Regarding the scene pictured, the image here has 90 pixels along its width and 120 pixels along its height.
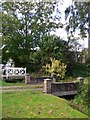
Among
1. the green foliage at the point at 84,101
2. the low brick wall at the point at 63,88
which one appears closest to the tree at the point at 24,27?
the low brick wall at the point at 63,88

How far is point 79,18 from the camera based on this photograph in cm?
1803

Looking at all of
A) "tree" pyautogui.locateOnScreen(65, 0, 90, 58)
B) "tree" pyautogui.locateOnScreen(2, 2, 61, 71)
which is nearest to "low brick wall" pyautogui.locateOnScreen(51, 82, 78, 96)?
"tree" pyautogui.locateOnScreen(2, 2, 61, 71)

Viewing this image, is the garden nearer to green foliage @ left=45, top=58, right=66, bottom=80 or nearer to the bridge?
green foliage @ left=45, top=58, right=66, bottom=80

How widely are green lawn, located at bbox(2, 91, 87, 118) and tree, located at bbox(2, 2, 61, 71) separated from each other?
899 centimetres

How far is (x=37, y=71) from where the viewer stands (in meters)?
17.9

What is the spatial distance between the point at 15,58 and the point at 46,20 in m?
3.46

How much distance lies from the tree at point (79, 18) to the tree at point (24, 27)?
4.06 ft

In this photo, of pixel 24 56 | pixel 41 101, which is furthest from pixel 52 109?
pixel 24 56

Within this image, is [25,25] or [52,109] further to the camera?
[25,25]

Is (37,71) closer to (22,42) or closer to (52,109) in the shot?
(22,42)

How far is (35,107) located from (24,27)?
11.4 metres

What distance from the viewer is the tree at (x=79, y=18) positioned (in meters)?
17.5

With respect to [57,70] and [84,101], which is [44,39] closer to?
[57,70]

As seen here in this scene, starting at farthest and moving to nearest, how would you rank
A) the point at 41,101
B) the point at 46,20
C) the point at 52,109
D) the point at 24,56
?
the point at 46,20 < the point at 24,56 < the point at 41,101 < the point at 52,109
